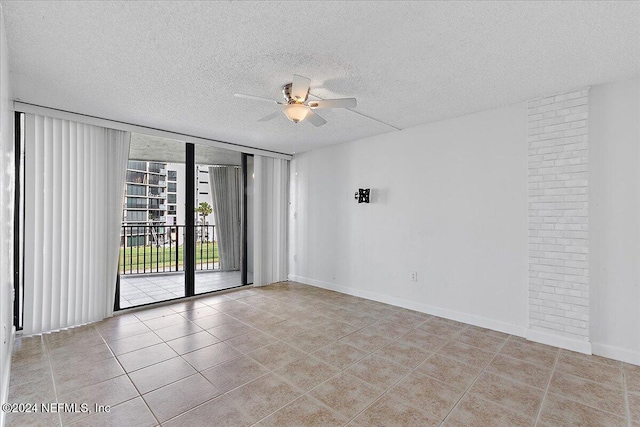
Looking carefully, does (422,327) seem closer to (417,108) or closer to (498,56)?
(417,108)

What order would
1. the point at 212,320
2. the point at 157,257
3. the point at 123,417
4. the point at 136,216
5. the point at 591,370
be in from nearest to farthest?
the point at 123,417 → the point at 591,370 → the point at 212,320 → the point at 136,216 → the point at 157,257

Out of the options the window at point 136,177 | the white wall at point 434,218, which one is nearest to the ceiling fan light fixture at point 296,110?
the white wall at point 434,218

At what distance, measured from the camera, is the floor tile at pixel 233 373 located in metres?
2.41

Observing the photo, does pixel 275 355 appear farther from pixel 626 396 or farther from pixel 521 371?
pixel 626 396

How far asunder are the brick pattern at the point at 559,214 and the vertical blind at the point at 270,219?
4.09 m

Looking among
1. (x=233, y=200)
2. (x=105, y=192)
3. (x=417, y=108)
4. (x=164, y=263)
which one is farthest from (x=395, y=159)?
(x=164, y=263)

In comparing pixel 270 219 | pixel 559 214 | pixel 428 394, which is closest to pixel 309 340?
pixel 428 394

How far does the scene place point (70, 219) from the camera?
3.55 metres

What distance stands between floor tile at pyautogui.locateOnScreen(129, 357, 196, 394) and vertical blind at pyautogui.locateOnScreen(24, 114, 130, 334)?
1702mm

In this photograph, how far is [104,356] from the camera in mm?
2836

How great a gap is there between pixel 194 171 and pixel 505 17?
432 centimetres

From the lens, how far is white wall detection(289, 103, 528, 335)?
3416mm

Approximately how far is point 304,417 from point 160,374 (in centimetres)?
134

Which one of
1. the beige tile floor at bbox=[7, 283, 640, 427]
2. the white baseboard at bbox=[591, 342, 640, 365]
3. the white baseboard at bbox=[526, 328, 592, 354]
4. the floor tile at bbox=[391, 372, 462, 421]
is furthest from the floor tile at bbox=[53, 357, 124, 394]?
the white baseboard at bbox=[591, 342, 640, 365]
